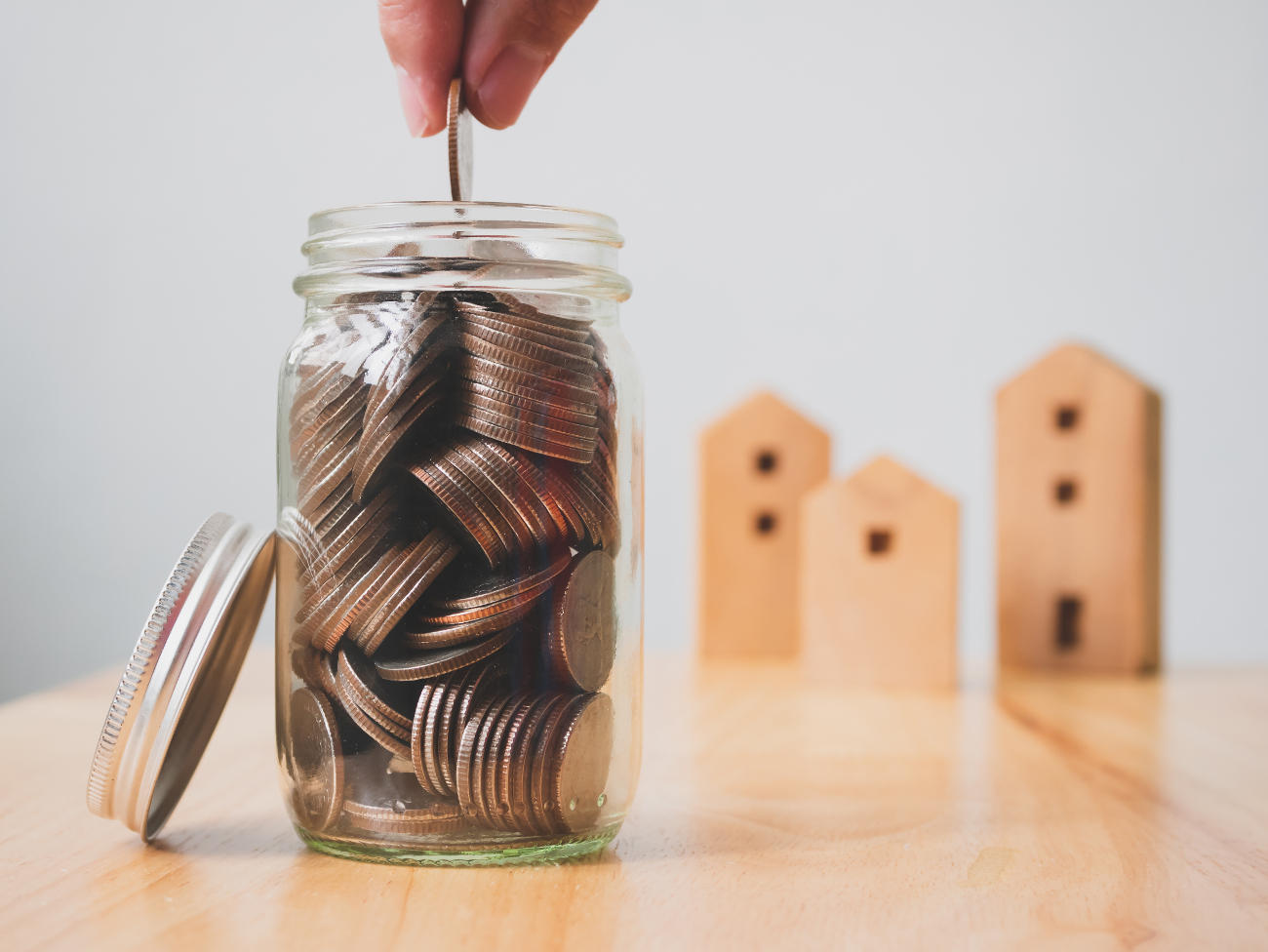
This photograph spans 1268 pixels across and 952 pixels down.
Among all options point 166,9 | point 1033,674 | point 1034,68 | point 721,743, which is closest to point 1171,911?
point 721,743

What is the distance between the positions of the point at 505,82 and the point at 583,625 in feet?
0.98

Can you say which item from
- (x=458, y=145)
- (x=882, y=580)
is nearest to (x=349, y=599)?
(x=458, y=145)

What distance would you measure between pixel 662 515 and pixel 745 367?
0.29 m

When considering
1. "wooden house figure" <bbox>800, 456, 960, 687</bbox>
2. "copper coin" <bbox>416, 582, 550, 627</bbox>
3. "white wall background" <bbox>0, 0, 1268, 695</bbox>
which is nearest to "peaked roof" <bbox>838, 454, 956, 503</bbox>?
"wooden house figure" <bbox>800, 456, 960, 687</bbox>

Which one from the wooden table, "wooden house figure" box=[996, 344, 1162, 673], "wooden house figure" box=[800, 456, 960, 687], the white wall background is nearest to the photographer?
the wooden table

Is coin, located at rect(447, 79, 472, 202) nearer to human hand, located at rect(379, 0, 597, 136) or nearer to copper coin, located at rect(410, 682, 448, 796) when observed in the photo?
human hand, located at rect(379, 0, 597, 136)

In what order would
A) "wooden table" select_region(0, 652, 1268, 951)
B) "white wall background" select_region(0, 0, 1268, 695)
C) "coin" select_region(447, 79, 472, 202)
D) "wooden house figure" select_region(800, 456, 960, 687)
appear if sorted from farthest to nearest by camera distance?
"white wall background" select_region(0, 0, 1268, 695), "wooden house figure" select_region(800, 456, 960, 687), "coin" select_region(447, 79, 472, 202), "wooden table" select_region(0, 652, 1268, 951)

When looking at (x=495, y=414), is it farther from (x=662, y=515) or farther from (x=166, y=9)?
(x=166, y=9)

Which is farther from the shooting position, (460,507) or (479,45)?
(479,45)

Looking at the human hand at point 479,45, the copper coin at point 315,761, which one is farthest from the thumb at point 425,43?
the copper coin at point 315,761

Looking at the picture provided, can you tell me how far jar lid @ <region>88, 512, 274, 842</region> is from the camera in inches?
23.2

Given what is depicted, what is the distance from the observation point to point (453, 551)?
1.86 ft

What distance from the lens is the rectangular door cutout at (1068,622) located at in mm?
1331

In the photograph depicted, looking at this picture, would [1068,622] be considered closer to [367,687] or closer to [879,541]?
[879,541]
